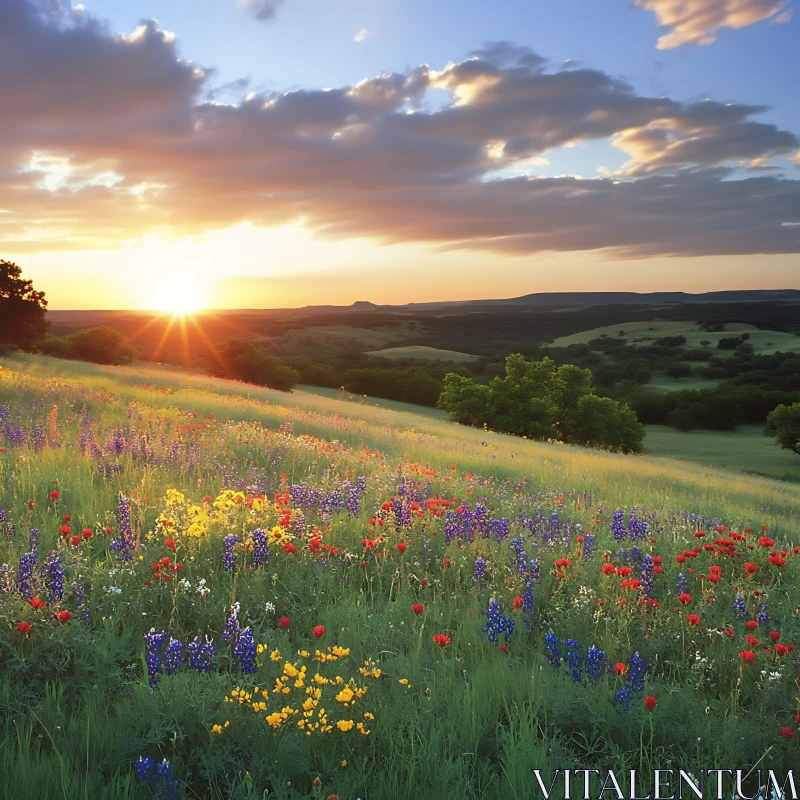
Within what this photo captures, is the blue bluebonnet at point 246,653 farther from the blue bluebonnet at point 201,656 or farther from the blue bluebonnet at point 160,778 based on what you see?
the blue bluebonnet at point 160,778

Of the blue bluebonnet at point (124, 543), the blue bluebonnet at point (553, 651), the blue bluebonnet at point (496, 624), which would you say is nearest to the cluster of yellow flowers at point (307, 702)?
the blue bluebonnet at point (496, 624)

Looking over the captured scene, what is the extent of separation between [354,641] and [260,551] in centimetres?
118

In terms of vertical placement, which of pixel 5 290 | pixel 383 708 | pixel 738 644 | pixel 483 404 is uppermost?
pixel 5 290

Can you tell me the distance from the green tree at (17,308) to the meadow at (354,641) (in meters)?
50.5

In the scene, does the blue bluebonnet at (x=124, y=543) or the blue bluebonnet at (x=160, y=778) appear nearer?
the blue bluebonnet at (x=160, y=778)

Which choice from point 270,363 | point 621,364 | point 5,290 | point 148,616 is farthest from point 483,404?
point 148,616

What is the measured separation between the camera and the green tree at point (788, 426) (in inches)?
2056

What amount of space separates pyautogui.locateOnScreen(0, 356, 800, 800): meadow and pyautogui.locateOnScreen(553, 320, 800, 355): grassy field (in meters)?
110

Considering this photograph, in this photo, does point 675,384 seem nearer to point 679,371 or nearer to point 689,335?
point 679,371

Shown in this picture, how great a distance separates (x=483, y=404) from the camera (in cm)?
5850

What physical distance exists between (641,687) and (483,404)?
2182 inches

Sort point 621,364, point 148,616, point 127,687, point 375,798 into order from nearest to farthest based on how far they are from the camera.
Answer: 1. point 375,798
2. point 127,687
3. point 148,616
4. point 621,364

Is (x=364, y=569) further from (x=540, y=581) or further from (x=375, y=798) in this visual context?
(x=375, y=798)

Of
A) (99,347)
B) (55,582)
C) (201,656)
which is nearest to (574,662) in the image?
(201,656)
